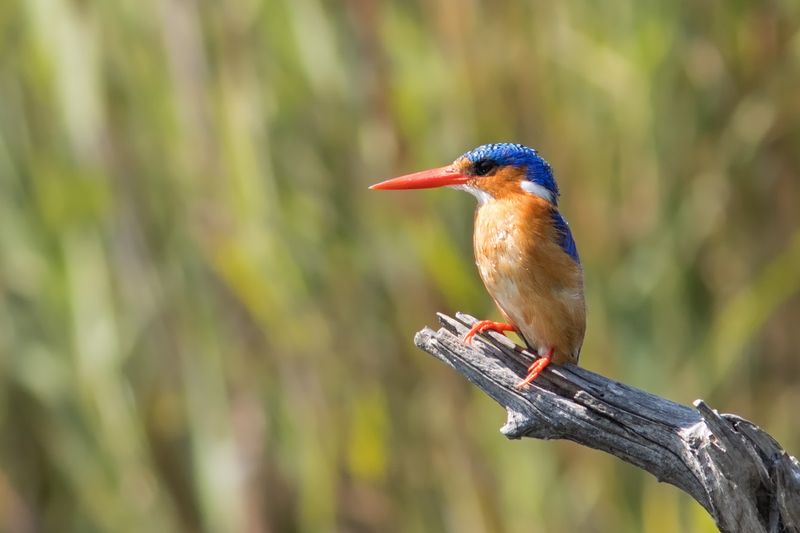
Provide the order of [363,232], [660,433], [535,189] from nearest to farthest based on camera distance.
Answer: [660,433] < [535,189] < [363,232]

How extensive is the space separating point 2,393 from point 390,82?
5.01 ft

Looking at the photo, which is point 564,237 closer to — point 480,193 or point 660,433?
point 480,193

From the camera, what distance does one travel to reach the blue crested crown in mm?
2344

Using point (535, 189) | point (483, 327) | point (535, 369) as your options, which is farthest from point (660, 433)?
point (535, 189)

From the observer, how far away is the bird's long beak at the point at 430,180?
234cm

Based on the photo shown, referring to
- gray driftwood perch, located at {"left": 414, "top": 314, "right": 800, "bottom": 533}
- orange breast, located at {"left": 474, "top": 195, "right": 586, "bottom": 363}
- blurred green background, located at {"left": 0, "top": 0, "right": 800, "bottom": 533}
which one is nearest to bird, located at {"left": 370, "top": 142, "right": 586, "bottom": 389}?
orange breast, located at {"left": 474, "top": 195, "right": 586, "bottom": 363}

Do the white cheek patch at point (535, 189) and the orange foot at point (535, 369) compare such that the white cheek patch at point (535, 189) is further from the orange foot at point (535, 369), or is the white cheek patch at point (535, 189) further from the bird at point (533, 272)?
the orange foot at point (535, 369)

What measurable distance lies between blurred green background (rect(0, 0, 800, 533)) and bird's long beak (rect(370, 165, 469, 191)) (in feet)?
1.66

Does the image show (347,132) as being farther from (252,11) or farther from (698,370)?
(698,370)

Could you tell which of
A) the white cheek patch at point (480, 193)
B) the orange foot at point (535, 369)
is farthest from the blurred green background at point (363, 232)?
the orange foot at point (535, 369)

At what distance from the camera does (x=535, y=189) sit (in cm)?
232

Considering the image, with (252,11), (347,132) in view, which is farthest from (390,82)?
(252,11)

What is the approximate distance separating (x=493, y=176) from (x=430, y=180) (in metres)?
0.12

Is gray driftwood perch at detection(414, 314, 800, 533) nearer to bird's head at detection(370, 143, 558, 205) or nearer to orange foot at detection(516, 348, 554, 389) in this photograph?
orange foot at detection(516, 348, 554, 389)
